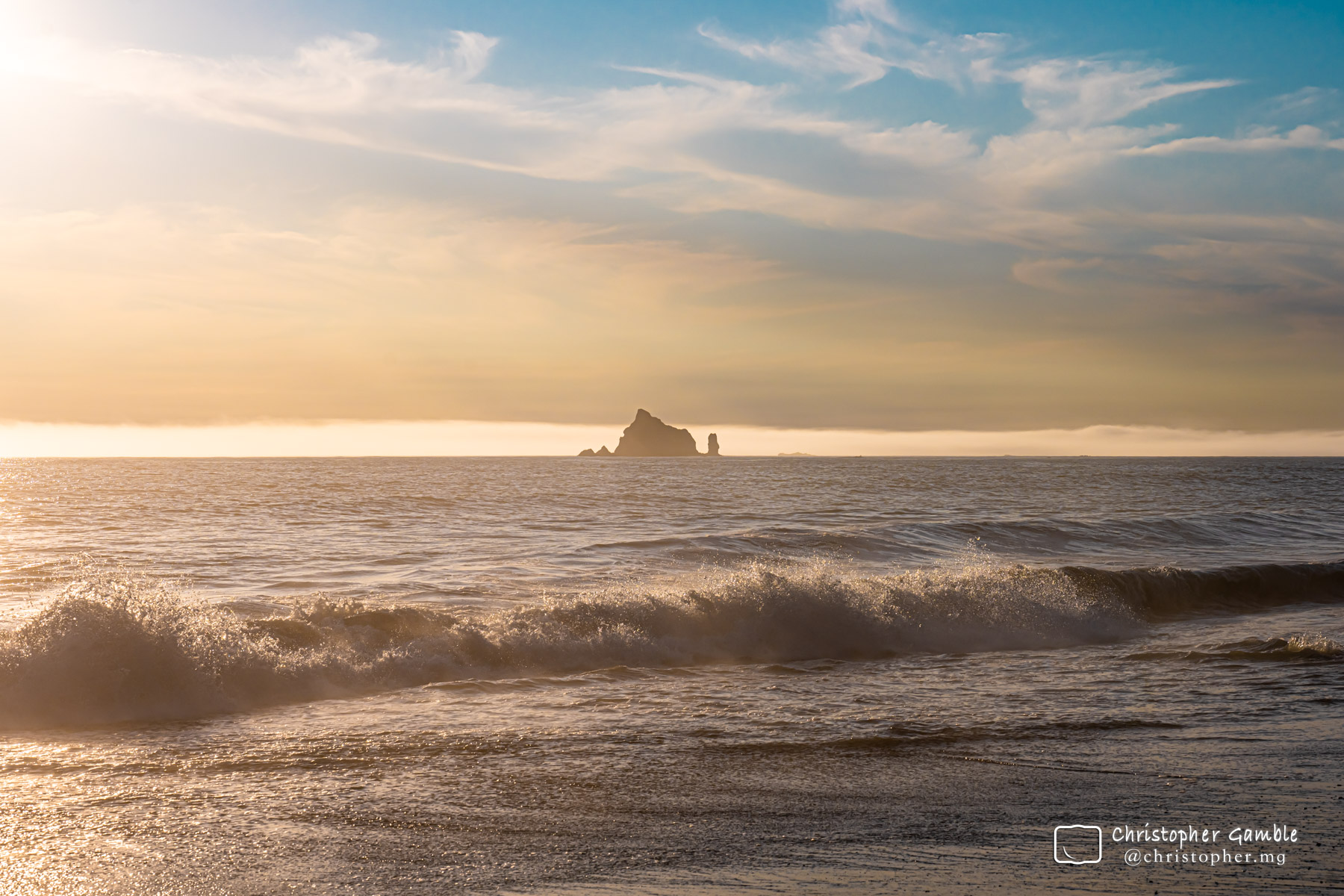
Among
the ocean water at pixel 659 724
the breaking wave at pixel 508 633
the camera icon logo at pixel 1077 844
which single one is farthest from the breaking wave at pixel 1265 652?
the camera icon logo at pixel 1077 844

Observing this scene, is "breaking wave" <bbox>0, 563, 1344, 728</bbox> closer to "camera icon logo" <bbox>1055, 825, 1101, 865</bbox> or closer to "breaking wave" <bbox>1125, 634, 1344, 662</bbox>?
"breaking wave" <bbox>1125, 634, 1344, 662</bbox>

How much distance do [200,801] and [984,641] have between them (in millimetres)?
11666

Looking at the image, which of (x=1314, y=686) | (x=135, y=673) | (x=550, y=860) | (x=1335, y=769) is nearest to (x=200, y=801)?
(x=550, y=860)

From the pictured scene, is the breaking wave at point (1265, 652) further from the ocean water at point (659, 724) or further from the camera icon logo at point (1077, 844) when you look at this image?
the camera icon logo at point (1077, 844)

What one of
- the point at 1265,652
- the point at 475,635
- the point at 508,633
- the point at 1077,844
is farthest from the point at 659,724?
the point at 1265,652

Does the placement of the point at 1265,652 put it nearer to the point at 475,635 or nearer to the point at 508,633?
the point at 508,633

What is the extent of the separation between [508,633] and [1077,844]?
28.0ft

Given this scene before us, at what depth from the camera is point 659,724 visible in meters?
8.88

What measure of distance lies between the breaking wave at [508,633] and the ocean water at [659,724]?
52 millimetres

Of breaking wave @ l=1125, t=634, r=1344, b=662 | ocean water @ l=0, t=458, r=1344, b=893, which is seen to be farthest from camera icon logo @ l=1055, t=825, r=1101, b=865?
breaking wave @ l=1125, t=634, r=1344, b=662

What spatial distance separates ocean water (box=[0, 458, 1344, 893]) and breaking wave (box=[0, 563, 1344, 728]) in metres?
0.05

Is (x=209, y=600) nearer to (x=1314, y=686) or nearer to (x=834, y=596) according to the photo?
(x=834, y=596)

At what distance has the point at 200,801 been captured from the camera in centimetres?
664

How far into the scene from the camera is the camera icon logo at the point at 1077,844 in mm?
5504
